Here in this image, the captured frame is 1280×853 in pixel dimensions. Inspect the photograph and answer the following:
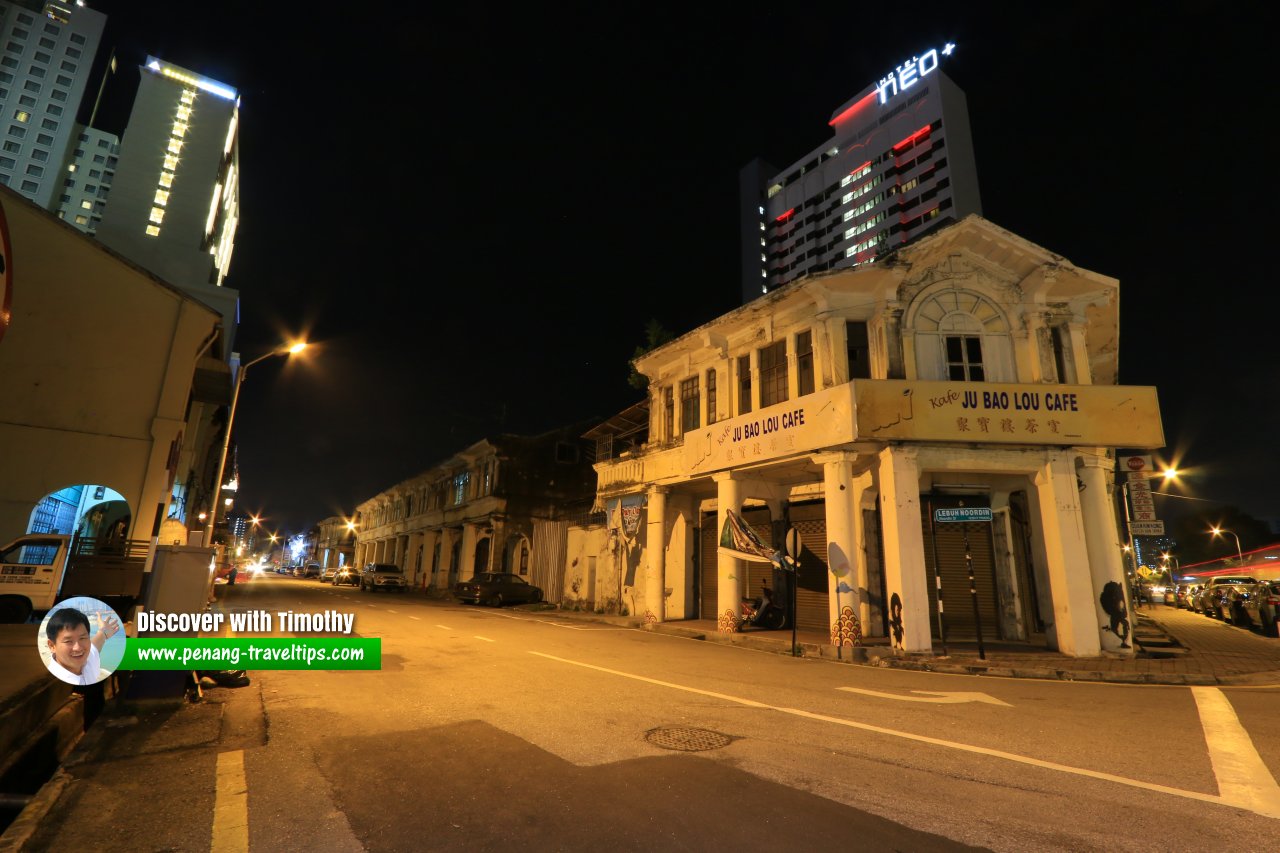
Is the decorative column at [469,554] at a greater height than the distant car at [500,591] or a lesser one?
greater

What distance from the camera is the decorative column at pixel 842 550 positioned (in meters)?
13.7

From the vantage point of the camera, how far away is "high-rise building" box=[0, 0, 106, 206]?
292 feet

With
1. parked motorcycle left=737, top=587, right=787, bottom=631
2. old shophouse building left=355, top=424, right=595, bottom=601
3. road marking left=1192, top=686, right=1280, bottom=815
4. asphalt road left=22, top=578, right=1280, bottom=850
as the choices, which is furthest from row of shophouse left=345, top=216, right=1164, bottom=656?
old shophouse building left=355, top=424, right=595, bottom=601

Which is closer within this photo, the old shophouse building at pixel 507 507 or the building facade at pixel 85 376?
the building facade at pixel 85 376

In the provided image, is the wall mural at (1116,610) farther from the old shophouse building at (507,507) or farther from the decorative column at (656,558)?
the old shophouse building at (507,507)

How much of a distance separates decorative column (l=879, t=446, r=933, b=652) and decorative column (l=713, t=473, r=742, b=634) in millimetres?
4260

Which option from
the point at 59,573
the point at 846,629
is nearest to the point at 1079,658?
the point at 846,629

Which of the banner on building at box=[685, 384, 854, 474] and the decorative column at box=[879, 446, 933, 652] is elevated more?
the banner on building at box=[685, 384, 854, 474]

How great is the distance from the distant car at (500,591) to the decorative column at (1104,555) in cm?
2124

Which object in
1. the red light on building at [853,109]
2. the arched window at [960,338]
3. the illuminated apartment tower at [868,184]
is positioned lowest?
the arched window at [960,338]

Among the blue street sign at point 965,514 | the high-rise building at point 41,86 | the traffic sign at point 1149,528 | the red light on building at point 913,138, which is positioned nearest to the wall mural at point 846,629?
the blue street sign at point 965,514

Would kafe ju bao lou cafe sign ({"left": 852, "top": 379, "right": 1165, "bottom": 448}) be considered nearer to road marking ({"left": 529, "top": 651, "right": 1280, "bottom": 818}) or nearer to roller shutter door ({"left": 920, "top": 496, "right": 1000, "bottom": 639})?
roller shutter door ({"left": 920, "top": 496, "right": 1000, "bottom": 639})

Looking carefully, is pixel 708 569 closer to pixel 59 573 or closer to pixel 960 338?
pixel 960 338

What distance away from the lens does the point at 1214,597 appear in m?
26.4
